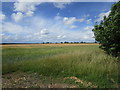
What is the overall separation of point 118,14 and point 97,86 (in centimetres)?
447

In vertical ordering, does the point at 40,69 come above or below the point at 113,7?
below

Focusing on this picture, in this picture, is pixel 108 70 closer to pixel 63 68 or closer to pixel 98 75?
pixel 98 75

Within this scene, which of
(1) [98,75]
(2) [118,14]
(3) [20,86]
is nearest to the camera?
(3) [20,86]

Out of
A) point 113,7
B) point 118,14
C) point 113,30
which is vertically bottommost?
point 113,30

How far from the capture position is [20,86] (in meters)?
4.21

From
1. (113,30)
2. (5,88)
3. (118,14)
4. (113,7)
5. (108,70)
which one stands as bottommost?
(5,88)

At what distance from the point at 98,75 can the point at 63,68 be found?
80.2 inches

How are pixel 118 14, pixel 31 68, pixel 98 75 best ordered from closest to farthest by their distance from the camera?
pixel 98 75 → pixel 118 14 → pixel 31 68

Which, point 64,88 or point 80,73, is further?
point 80,73

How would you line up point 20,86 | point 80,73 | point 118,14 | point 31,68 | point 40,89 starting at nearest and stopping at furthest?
point 40,89, point 20,86, point 80,73, point 118,14, point 31,68

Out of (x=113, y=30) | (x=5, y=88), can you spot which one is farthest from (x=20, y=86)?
(x=113, y=30)

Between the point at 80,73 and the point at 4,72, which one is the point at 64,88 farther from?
the point at 4,72

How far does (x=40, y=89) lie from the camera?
3.88 metres

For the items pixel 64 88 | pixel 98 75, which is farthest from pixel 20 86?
pixel 98 75
